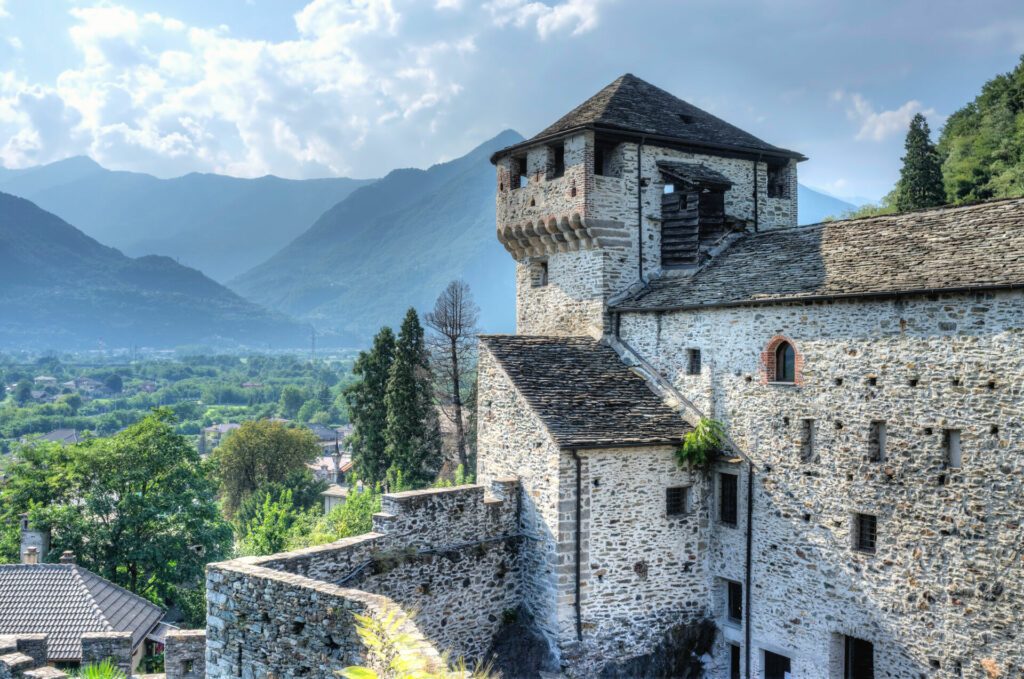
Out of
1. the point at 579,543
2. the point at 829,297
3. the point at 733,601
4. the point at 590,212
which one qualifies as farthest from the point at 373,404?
the point at 829,297

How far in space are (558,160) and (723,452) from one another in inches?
357

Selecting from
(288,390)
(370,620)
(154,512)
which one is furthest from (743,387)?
(288,390)

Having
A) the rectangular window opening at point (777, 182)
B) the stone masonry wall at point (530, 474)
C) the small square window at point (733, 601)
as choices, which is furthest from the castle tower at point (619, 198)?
the small square window at point (733, 601)

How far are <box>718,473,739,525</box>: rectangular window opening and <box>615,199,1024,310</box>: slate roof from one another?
4.02 metres

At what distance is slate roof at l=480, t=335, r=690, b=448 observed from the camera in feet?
58.3

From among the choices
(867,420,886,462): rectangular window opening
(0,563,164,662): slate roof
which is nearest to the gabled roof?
(867,420,886,462): rectangular window opening

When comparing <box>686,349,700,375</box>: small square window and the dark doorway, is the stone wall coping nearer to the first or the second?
<box>686,349,700,375</box>: small square window

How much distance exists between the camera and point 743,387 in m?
18.2

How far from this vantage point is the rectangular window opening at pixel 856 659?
54.0 ft

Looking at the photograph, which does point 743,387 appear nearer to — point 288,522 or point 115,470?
point 115,470

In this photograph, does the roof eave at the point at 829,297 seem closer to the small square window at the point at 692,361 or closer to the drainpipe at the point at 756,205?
the small square window at the point at 692,361

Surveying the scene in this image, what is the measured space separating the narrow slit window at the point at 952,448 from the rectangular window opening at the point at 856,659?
425cm

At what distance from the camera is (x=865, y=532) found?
53.0ft

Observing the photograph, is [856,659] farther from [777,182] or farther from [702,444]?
[777,182]
